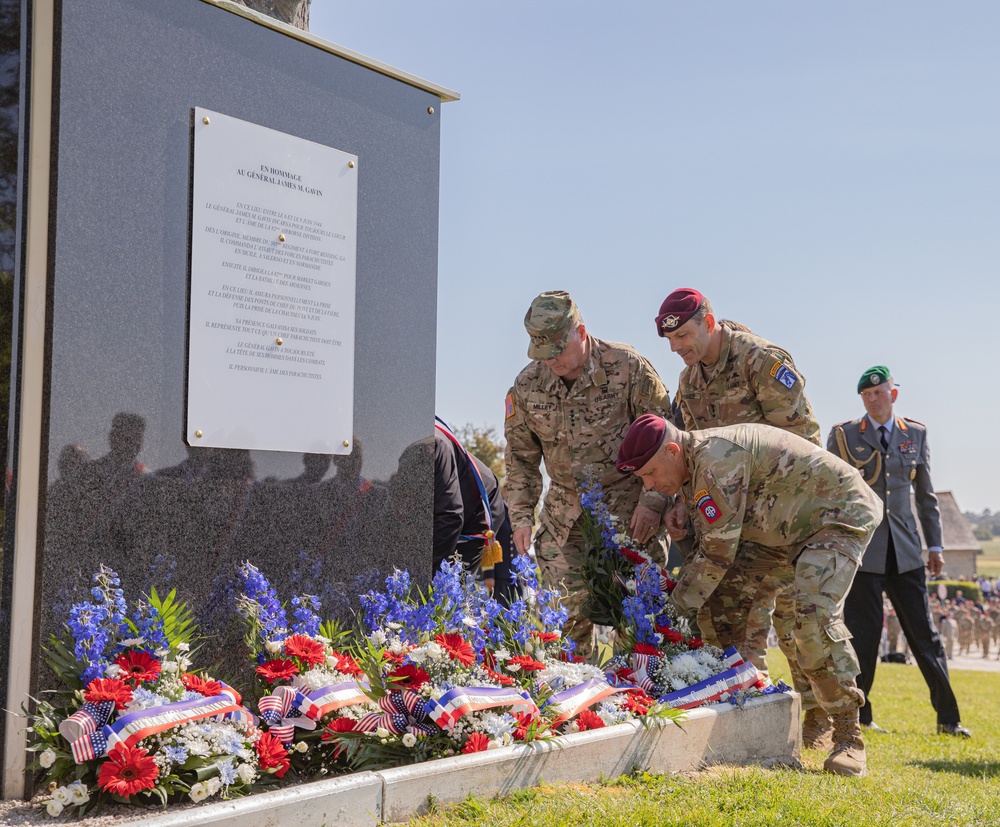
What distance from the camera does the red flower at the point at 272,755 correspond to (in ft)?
10.6

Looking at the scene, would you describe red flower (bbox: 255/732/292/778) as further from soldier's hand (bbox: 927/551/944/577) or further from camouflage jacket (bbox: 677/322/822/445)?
soldier's hand (bbox: 927/551/944/577)

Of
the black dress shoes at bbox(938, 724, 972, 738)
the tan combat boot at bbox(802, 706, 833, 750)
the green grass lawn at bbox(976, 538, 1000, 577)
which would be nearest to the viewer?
the tan combat boot at bbox(802, 706, 833, 750)

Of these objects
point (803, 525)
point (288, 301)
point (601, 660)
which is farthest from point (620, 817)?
point (288, 301)

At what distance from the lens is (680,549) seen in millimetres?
5723

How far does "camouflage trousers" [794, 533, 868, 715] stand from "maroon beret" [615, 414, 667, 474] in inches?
36.3

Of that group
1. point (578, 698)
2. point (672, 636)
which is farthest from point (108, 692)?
point (672, 636)

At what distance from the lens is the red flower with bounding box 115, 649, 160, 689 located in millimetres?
3225

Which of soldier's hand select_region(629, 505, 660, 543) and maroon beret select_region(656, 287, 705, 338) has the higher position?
maroon beret select_region(656, 287, 705, 338)

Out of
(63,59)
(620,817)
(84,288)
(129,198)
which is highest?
(63,59)

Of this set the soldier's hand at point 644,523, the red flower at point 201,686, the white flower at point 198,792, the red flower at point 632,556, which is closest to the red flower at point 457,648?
the red flower at point 201,686

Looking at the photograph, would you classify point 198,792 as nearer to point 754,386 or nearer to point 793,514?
point 793,514

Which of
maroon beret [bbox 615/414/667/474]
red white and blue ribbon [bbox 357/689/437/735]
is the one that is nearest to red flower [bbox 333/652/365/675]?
red white and blue ribbon [bbox 357/689/437/735]

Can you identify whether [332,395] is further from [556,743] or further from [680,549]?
[680,549]

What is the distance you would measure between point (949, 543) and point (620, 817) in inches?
2341
